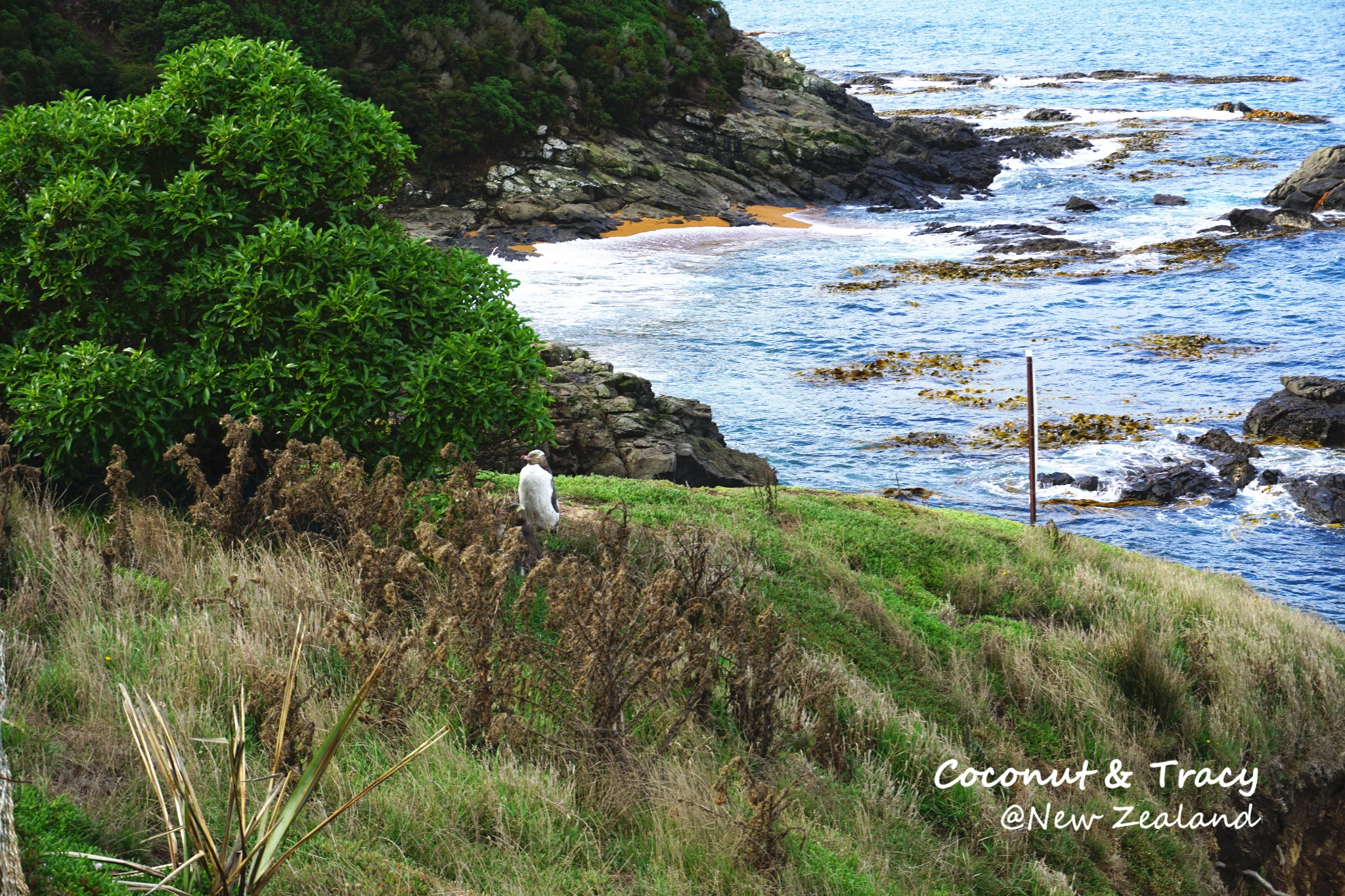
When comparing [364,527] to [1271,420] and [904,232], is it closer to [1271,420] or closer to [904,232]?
[1271,420]

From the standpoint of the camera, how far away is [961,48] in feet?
310

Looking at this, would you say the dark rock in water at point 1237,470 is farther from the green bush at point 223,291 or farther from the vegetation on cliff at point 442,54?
the vegetation on cliff at point 442,54

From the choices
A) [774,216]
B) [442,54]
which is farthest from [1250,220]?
[442,54]

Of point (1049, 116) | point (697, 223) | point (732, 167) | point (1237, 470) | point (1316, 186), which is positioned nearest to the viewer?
point (1237, 470)

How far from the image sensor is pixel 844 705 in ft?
21.1

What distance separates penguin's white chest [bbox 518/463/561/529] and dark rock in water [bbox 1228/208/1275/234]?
32543mm

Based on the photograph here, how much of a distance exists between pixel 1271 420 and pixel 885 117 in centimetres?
4008

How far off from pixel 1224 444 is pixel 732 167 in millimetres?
25342

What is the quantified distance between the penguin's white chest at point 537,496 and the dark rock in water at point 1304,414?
50.6 feet

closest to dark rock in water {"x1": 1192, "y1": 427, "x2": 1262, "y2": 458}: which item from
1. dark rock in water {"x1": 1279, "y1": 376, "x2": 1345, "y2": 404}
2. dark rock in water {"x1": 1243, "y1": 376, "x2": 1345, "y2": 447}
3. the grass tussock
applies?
dark rock in water {"x1": 1243, "y1": 376, "x2": 1345, "y2": 447}

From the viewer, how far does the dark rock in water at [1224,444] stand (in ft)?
57.5

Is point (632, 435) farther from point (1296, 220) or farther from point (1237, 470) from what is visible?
point (1296, 220)

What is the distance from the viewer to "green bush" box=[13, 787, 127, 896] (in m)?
3.06

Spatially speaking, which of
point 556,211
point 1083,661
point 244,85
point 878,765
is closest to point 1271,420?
point 1083,661
